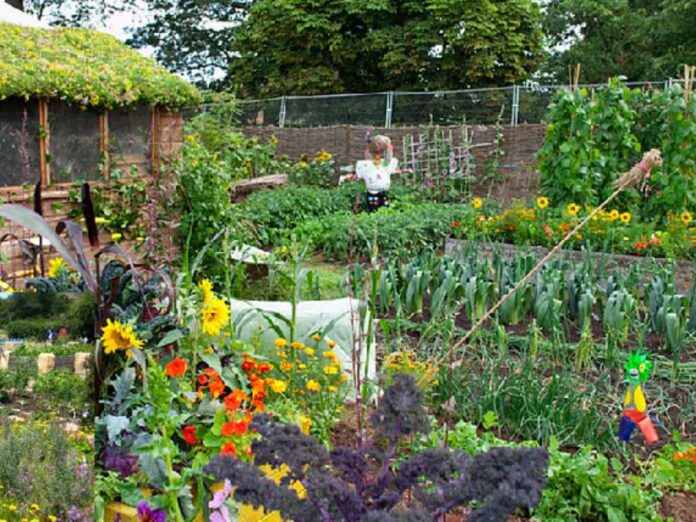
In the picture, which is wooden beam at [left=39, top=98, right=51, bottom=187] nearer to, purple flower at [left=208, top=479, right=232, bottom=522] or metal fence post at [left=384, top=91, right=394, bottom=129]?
purple flower at [left=208, top=479, right=232, bottom=522]

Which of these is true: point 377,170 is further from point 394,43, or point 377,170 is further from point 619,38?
point 619,38

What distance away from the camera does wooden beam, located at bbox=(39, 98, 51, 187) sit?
739cm

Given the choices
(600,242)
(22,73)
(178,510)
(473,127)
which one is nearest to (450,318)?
(178,510)

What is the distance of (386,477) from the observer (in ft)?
6.15

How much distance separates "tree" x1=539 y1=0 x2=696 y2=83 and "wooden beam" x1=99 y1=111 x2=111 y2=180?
17844 mm

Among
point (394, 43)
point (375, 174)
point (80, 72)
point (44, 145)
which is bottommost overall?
point (375, 174)

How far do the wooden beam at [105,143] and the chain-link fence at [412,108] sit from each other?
8391 mm

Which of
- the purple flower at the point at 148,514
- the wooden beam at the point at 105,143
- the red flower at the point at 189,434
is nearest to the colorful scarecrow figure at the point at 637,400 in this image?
the red flower at the point at 189,434

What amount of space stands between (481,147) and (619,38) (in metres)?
13.2

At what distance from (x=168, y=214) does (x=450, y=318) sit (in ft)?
13.2

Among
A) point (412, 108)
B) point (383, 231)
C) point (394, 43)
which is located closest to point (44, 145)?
point (383, 231)

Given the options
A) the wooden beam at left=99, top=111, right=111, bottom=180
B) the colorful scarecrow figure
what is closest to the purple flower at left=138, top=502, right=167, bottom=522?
Result: the colorful scarecrow figure

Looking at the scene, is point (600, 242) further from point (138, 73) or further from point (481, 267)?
point (138, 73)

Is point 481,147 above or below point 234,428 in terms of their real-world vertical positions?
above
